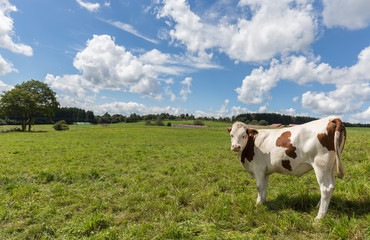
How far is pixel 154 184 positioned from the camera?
691cm

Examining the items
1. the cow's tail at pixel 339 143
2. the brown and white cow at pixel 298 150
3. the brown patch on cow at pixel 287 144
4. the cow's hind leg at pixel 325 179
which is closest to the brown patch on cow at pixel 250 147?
the brown and white cow at pixel 298 150

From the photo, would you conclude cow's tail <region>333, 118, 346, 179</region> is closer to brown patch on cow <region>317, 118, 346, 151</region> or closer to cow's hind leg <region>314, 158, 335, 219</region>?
brown patch on cow <region>317, 118, 346, 151</region>

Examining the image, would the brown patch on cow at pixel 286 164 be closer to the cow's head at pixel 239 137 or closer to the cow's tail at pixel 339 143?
the cow's tail at pixel 339 143

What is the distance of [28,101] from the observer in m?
44.0

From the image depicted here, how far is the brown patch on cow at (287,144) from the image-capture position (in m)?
4.09

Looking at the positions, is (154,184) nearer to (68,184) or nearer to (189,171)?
(189,171)

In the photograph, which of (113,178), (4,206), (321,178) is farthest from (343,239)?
(4,206)

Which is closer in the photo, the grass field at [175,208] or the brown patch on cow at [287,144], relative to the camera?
the grass field at [175,208]

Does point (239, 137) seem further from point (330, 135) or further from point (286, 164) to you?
point (330, 135)

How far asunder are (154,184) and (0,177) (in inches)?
256

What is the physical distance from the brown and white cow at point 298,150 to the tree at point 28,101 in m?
55.6

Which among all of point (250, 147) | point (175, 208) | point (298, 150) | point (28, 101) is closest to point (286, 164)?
point (298, 150)

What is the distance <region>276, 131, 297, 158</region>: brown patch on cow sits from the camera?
4094 mm

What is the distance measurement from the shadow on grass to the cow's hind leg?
501 millimetres
